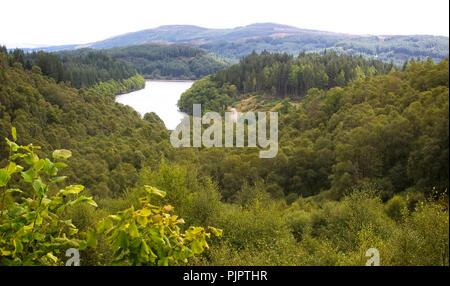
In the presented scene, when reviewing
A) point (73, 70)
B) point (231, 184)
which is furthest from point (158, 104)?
point (231, 184)

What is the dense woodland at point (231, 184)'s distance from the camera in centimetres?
399

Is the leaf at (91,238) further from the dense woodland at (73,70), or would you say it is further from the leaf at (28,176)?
the dense woodland at (73,70)

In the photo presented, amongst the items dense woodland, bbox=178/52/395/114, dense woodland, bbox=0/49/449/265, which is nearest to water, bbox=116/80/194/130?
dense woodland, bbox=178/52/395/114

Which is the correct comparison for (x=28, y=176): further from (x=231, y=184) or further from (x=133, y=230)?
(x=231, y=184)

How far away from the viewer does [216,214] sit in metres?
27.6

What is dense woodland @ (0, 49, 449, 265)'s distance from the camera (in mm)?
3992

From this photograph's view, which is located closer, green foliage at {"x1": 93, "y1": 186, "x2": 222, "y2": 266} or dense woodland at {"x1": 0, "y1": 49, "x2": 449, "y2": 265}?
green foliage at {"x1": 93, "y1": 186, "x2": 222, "y2": 266}

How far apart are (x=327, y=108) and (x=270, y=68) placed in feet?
248

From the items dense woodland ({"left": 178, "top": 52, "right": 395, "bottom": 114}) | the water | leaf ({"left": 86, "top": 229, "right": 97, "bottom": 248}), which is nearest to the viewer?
leaf ({"left": 86, "top": 229, "right": 97, "bottom": 248})

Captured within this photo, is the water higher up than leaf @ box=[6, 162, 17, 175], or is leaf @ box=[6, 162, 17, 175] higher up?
leaf @ box=[6, 162, 17, 175]

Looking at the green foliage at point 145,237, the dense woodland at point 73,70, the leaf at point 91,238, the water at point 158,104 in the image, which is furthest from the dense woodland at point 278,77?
the leaf at point 91,238

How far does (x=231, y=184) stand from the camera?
5053 cm

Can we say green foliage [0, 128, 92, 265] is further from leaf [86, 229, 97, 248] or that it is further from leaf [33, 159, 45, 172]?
leaf [86, 229, 97, 248]
